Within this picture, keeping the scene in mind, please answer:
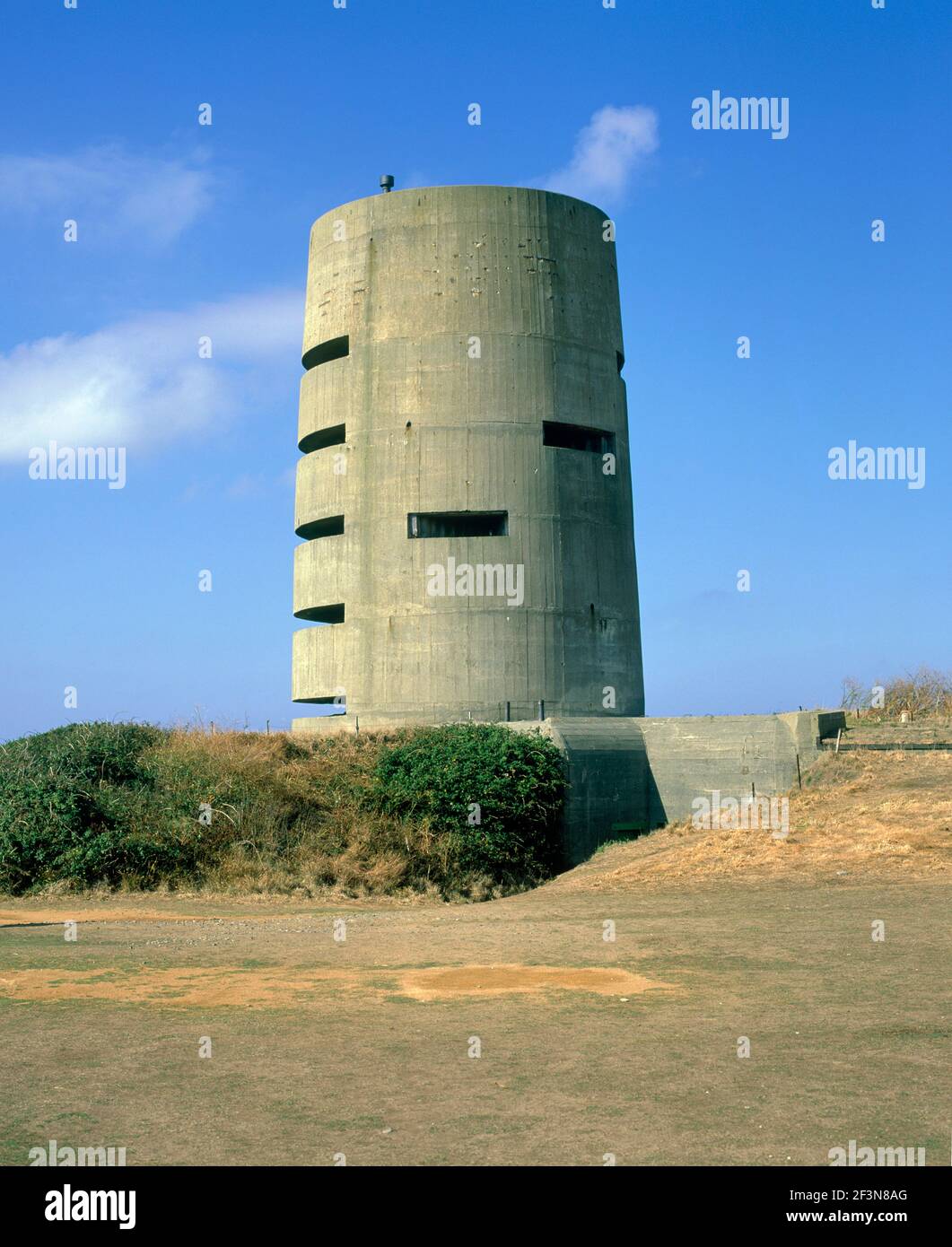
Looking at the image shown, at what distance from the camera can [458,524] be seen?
28312mm

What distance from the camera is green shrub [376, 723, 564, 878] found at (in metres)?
22.9

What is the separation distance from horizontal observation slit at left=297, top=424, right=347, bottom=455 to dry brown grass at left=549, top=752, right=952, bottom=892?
41.0 feet

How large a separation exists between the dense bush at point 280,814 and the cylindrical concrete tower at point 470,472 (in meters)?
2.94

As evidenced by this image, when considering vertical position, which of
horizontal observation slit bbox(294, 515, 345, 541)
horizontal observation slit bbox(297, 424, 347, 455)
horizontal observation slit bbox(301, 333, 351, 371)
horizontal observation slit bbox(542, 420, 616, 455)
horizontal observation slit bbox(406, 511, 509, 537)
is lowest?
horizontal observation slit bbox(406, 511, 509, 537)

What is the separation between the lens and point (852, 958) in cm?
1278

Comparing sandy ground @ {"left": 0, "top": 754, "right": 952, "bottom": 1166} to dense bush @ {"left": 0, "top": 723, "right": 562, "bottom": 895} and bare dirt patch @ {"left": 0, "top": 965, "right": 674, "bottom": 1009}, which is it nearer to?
bare dirt patch @ {"left": 0, "top": 965, "right": 674, "bottom": 1009}

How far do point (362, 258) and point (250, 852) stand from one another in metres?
15.0

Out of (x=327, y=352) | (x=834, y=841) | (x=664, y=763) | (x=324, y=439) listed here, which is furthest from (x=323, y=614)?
(x=834, y=841)

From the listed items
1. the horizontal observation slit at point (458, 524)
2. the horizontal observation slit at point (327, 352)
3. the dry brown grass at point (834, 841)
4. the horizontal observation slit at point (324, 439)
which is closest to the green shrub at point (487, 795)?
the dry brown grass at point (834, 841)

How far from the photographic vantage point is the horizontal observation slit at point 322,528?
2947 cm

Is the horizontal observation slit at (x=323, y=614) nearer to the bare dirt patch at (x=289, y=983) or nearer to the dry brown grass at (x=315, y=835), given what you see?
the dry brown grass at (x=315, y=835)

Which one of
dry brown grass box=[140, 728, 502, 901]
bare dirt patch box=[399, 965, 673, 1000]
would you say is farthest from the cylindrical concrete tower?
bare dirt patch box=[399, 965, 673, 1000]

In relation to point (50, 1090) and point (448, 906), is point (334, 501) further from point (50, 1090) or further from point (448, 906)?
point (50, 1090)

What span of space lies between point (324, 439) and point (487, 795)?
39.0 feet
